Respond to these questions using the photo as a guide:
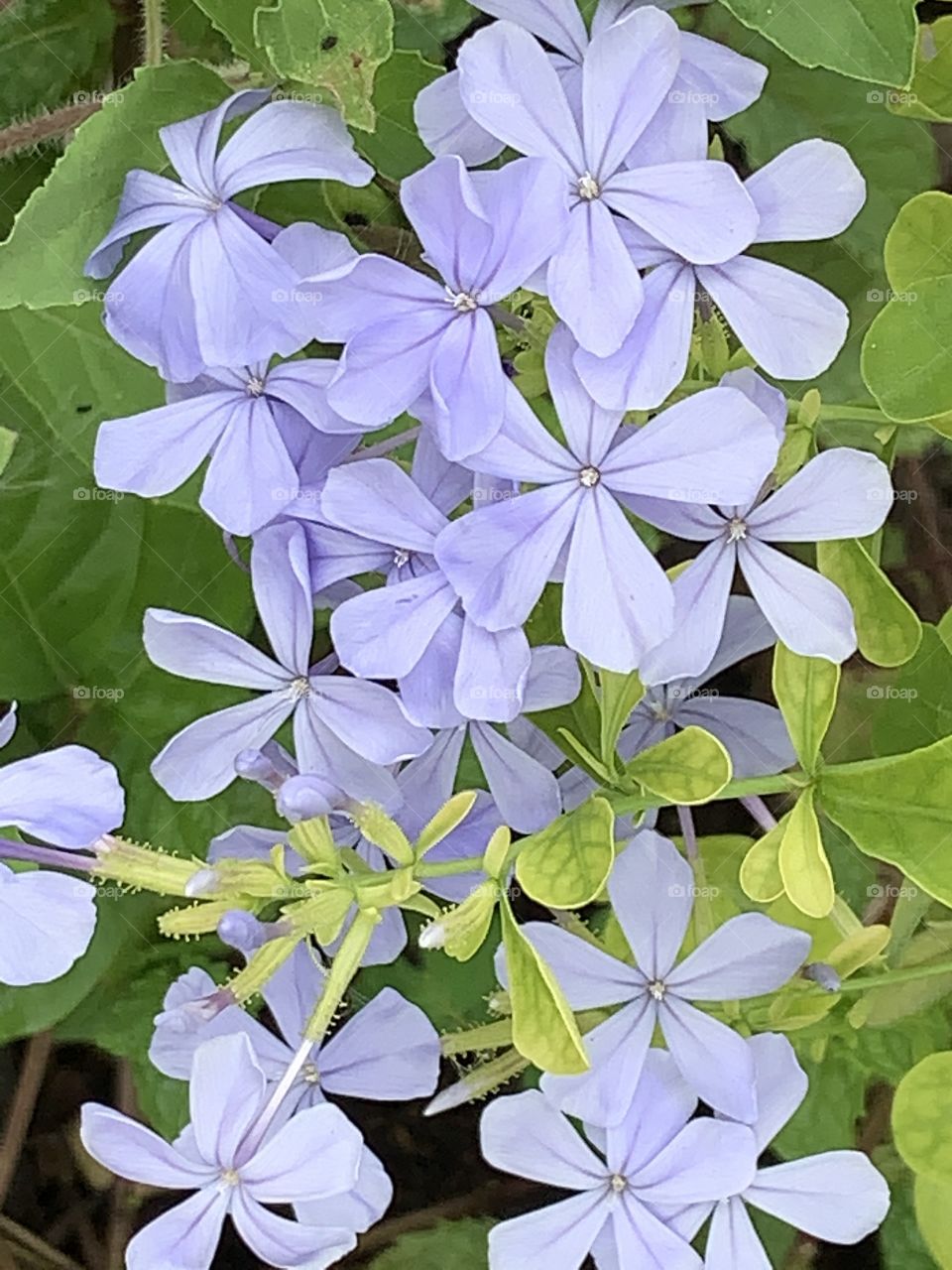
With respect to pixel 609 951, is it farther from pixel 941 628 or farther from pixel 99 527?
pixel 99 527

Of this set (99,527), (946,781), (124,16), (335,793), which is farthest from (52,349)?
(946,781)

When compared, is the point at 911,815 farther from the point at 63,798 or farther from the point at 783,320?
the point at 63,798

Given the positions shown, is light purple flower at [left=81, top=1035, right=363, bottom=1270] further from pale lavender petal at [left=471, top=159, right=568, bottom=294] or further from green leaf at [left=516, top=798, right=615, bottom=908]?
pale lavender petal at [left=471, top=159, right=568, bottom=294]

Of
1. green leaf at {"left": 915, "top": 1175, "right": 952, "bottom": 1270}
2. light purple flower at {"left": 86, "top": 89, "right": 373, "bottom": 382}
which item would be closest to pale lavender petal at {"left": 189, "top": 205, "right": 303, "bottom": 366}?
light purple flower at {"left": 86, "top": 89, "right": 373, "bottom": 382}

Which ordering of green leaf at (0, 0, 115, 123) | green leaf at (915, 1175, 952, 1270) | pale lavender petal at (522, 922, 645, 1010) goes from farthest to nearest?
green leaf at (0, 0, 115, 123), green leaf at (915, 1175, 952, 1270), pale lavender petal at (522, 922, 645, 1010)

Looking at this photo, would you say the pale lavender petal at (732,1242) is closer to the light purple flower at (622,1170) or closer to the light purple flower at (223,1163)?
the light purple flower at (622,1170)

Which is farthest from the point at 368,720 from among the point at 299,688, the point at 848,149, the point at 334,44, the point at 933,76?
Answer: the point at 848,149
